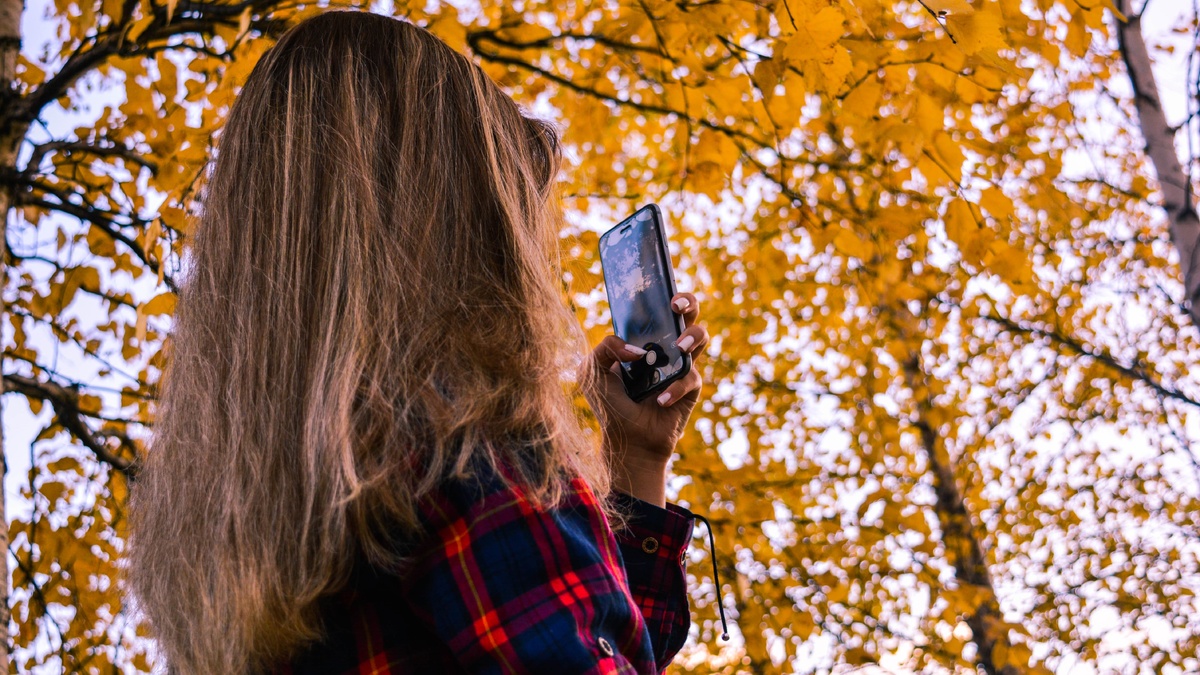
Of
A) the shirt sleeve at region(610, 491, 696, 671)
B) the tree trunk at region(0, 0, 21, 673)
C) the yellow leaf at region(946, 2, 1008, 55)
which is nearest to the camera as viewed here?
the shirt sleeve at region(610, 491, 696, 671)

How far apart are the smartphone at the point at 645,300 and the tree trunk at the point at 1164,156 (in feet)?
8.31

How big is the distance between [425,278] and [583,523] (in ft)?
0.97

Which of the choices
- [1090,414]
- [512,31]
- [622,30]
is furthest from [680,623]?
[1090,414]

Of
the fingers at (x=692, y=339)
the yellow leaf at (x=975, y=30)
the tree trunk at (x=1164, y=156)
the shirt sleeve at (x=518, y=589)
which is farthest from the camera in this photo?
the tree trunk at (x=1164, y=156)

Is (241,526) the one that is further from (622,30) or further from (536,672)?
(622,30)

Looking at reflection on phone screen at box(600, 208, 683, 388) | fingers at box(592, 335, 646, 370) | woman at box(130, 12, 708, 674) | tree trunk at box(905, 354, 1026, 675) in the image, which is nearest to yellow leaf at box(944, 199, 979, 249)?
Result: reflection on phone screen at box(600, 208, 683, 388)

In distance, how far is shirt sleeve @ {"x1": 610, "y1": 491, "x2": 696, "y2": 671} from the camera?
113cm

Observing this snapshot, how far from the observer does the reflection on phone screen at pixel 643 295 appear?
1.30 meters

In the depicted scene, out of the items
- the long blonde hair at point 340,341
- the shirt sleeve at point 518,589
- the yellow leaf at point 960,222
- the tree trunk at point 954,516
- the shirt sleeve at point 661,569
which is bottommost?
the shirt sleeve at point 518,589

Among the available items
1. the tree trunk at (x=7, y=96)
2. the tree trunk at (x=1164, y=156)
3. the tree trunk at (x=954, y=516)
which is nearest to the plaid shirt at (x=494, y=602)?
the tree trunk at (x=7, y=96)

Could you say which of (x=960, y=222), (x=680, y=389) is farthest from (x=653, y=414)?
(x=960, y=222)

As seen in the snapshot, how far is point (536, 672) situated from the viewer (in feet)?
2.55

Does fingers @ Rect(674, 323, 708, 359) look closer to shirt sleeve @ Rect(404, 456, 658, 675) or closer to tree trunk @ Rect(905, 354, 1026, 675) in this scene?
shirt sleeve @ Rect(404, 456, 658, 675)

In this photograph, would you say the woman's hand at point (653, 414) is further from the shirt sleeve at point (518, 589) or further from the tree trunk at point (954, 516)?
the tree trunk at point (954, 516)
